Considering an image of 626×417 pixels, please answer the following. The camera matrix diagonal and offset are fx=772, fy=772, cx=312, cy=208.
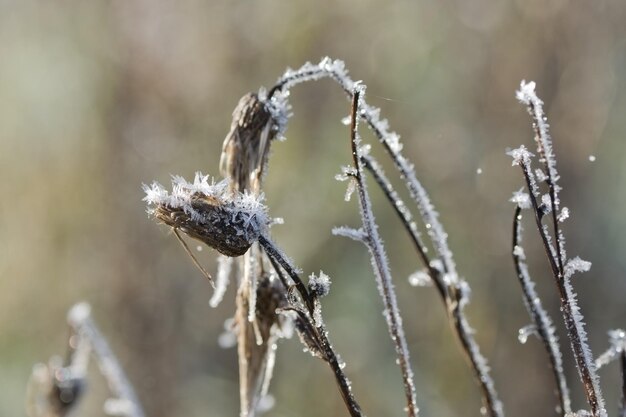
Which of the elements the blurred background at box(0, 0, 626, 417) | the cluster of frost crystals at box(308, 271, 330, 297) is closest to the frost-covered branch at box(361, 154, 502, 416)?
the cluster of frost crystals at box(308, 271, 330, 297)

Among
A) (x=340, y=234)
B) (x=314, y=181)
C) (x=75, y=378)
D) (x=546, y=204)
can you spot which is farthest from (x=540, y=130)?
(x=314, y=181)

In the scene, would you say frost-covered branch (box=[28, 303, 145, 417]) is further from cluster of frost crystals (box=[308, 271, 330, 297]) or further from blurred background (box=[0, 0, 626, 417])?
blurred background (box=[0, 0, 626, 417])

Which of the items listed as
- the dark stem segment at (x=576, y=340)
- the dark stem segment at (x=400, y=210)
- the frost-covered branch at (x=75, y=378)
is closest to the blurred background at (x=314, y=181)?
the frost-covered branch at (x=75, y=378)

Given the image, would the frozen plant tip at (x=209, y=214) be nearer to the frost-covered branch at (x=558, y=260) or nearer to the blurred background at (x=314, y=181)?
the frost-covered branch at (x=558, y=260)

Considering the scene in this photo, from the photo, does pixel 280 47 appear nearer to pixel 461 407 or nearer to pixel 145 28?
→ pixel 145 28

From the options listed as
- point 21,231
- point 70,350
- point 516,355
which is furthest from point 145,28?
point 70,350

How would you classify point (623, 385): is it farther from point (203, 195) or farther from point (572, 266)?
point (203, 195)
